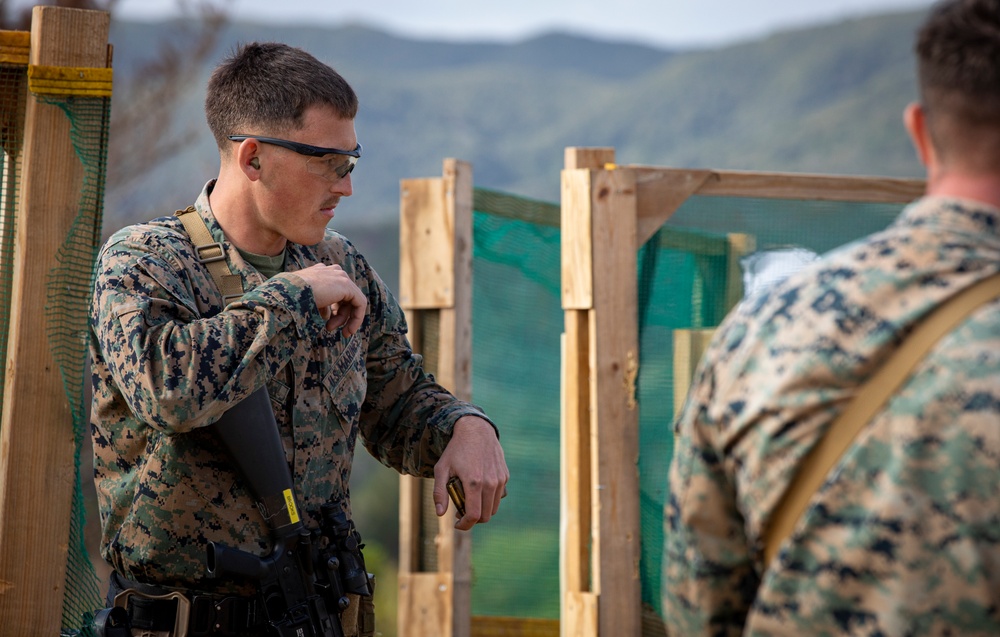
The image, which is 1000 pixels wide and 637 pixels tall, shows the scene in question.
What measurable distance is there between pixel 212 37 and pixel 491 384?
10.7 m

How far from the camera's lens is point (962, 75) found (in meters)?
1.49

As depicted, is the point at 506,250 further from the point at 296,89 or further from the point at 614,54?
the point at 614,54

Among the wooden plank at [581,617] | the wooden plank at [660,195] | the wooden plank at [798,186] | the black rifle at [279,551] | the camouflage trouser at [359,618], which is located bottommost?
the wooden plank at [581,617]

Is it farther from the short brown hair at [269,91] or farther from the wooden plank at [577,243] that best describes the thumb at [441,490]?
the wooden plank at [577,243]

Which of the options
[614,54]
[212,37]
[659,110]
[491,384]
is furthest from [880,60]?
[491,384]

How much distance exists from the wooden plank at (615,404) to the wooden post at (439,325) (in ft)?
2.21

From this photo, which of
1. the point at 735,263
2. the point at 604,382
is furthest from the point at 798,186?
the point at 604,382

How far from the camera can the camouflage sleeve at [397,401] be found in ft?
A: 9.36

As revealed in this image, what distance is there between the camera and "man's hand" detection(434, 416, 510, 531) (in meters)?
2.68

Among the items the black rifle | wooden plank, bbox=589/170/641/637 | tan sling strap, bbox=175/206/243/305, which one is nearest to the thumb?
the black rifle

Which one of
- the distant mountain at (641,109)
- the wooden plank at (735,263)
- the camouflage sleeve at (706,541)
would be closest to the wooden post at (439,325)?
the wooden plank at (735,263)

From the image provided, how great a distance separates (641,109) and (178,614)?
269 ft

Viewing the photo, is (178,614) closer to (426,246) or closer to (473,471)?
(473,471)

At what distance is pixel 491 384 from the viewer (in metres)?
5.44
